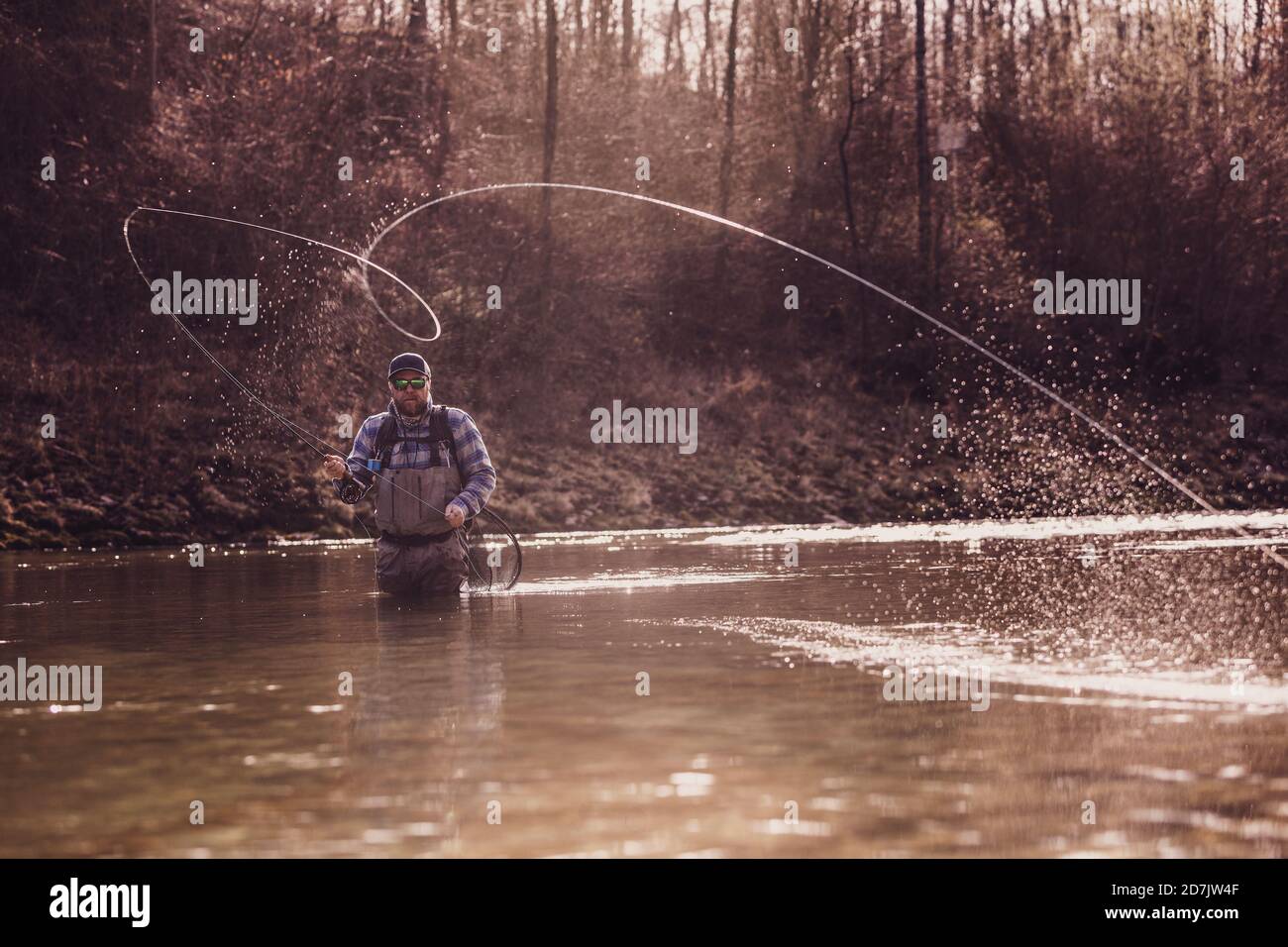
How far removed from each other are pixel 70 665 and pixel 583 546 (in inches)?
508

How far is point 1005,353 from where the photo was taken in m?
39.7

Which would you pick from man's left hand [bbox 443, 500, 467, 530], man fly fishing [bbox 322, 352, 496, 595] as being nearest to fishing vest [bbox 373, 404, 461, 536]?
man fly fishing [bbox 322, 352, 496, 595]

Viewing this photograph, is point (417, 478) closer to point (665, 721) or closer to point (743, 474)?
point (665, 721)

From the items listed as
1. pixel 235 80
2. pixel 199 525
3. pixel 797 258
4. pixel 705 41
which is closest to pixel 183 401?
pixel 199 525

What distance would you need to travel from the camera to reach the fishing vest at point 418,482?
14.2 metres

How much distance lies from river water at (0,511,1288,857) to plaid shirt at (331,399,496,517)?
960 mm

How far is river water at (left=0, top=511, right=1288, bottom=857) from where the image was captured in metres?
5.97

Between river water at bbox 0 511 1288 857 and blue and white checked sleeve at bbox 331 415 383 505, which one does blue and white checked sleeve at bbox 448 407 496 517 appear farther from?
river water at bbox 0 511 1288 857

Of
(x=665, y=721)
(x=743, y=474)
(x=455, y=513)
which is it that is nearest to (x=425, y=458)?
(x=455, y=513)

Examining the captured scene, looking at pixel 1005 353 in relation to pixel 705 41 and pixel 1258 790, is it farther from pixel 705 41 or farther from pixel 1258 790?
pixel 1258 790

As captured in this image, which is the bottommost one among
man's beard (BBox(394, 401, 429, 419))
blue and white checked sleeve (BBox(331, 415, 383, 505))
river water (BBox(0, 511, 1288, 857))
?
river water (BBox(0, 511, 1288, 857))

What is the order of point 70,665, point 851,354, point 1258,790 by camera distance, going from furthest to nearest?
point 851,354, point 70,665, point 1258,790

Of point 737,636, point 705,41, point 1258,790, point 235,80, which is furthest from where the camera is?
point 705,41

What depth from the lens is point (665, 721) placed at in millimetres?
8281
